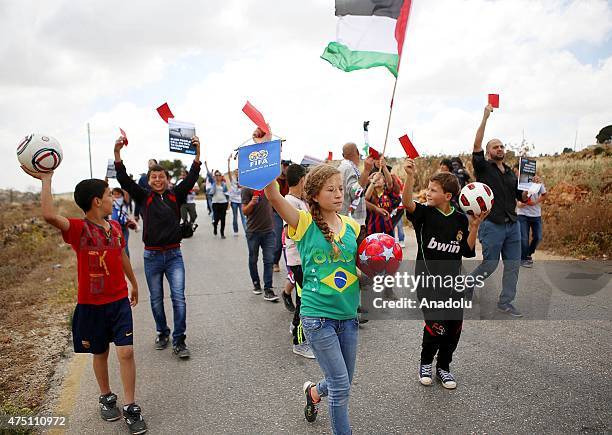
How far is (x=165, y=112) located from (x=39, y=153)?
171 centimetres

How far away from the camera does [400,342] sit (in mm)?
4719

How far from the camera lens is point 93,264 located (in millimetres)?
3332

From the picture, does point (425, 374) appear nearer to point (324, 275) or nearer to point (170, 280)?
point (324, 275)

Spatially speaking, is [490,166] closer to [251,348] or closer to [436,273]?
[436,273]

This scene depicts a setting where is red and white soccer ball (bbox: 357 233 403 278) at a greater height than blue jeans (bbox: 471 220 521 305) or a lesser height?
greater

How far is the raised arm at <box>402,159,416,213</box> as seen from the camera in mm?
3389

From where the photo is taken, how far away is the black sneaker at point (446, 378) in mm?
3684

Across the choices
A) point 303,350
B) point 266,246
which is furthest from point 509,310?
point 266,246

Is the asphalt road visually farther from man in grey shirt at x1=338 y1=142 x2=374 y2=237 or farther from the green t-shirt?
man in grey shirt at x1=338 y1=142 x2=374 y2=237

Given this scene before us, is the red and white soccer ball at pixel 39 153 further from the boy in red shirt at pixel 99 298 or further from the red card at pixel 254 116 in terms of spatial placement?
the red card at pixel 254 116

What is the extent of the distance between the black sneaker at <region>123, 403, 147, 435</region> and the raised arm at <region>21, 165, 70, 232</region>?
1.38 meters

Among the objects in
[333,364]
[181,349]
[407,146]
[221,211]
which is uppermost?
[407,146]

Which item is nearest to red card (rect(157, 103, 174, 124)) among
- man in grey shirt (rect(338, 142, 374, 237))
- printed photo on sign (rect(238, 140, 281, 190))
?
man in grey shirt (rect(338, 142, 374, 237))

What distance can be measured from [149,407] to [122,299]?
0.89 m
